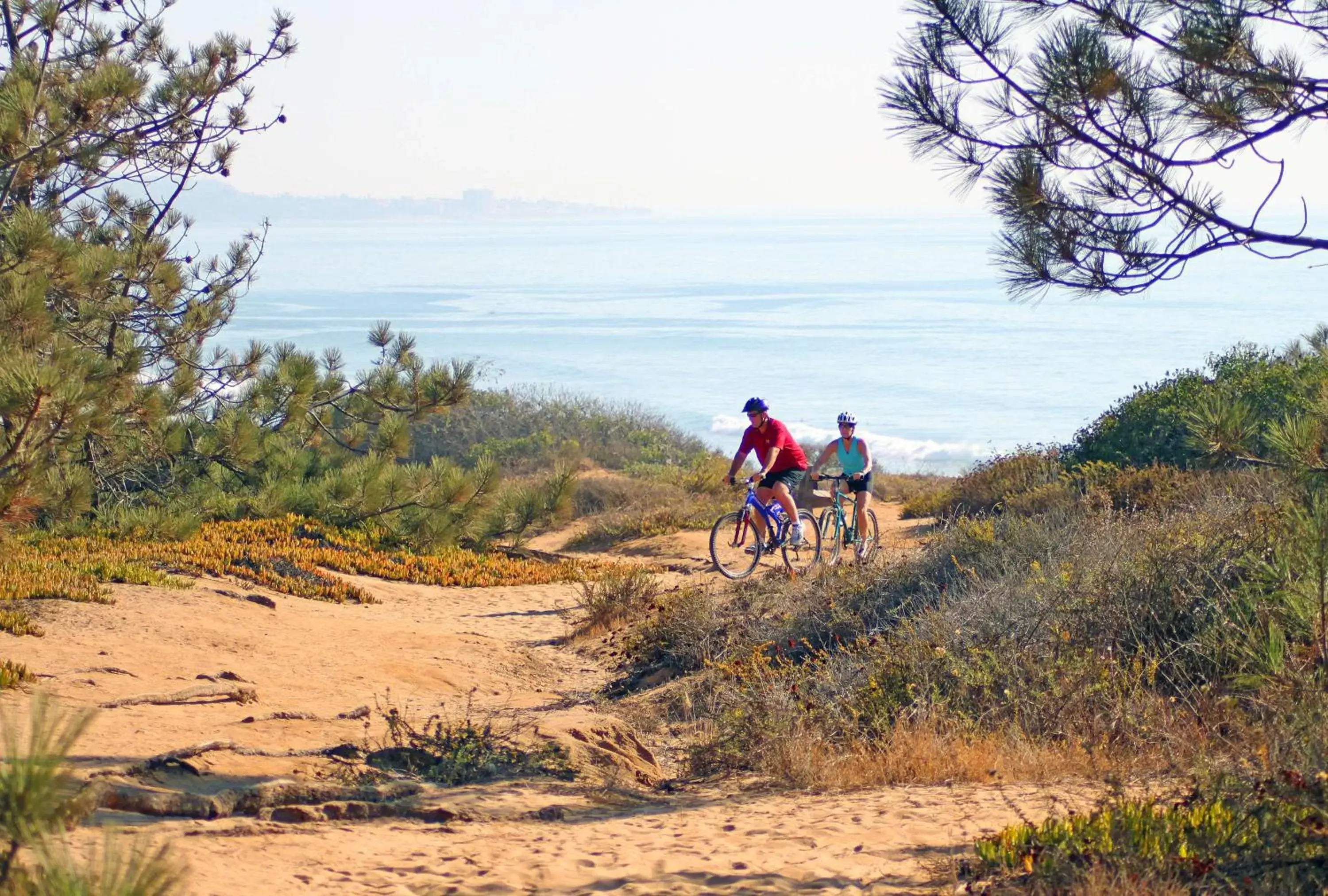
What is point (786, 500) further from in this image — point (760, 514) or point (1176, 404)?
point (1176, 404)

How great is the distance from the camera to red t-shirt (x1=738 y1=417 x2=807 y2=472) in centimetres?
1250

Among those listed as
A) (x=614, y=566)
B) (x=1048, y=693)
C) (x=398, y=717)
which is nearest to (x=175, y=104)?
(x=614, y=566)

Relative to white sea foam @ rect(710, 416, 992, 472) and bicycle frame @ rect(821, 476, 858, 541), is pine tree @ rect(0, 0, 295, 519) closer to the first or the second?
bicycle frame @ rect(821, 476, 858, 541)

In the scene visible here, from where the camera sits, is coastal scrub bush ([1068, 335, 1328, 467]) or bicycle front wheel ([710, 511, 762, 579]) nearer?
bicycle front wheel ([710, 511, 762, 579])

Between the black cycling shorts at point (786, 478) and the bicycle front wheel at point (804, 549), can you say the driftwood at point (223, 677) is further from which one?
the black cycling shorts at point (786, 478)

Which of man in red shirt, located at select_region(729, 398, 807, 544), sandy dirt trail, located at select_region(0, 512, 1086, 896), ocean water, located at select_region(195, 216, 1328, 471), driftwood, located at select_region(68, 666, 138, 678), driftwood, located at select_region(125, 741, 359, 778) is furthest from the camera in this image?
ocean water, located at select_region(195, 216, 1328, 471)

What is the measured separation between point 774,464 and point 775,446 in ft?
1.74

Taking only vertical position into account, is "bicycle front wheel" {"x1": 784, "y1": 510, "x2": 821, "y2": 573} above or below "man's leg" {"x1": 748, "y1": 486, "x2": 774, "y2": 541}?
below

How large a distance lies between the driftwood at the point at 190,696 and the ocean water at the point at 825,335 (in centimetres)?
1459

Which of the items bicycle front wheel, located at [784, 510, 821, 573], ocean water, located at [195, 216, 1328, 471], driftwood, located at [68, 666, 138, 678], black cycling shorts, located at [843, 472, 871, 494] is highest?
ocean water, located at [195, 216, 1328, 471]

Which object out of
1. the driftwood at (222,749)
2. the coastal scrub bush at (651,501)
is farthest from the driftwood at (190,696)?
the coastal scrub bush at (651,501)

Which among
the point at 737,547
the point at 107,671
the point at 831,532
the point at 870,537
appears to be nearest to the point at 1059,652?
the point at 107,671

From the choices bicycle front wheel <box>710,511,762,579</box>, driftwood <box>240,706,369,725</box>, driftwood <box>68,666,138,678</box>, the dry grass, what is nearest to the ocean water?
bicycle front wheel <box>710,511,762,579</box>

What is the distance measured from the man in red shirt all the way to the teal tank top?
1.71 feet
